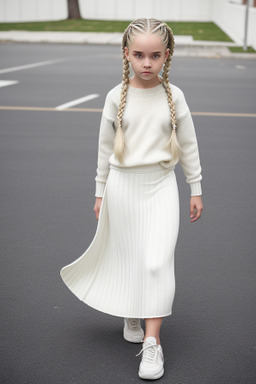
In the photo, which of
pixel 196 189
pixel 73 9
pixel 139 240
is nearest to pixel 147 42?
pixel 196 189

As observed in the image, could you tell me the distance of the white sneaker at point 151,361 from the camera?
10.2 ft

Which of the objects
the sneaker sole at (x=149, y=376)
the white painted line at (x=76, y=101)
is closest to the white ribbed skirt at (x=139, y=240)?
the sneaker sole at (x=149, y=376)

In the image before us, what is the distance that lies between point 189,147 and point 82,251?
1.84 metres

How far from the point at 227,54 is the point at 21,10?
3144 cm

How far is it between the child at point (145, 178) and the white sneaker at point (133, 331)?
20 cm

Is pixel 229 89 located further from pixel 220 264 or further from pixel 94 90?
pixel 220 264

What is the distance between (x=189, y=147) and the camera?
327cm

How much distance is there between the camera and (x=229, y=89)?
1373 centimetres

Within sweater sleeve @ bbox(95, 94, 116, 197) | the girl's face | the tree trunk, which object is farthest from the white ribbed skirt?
the tree trunk

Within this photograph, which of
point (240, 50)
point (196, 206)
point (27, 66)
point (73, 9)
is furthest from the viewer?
point (73, 9)

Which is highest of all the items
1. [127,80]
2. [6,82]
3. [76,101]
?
[127,80]

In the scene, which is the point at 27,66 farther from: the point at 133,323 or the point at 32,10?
the point at 32,10

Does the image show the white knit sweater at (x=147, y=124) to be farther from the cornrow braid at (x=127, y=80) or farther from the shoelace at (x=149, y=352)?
the shoelace at (x=149, y=352)

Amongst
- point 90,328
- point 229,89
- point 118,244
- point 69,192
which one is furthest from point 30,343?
point 229,89
